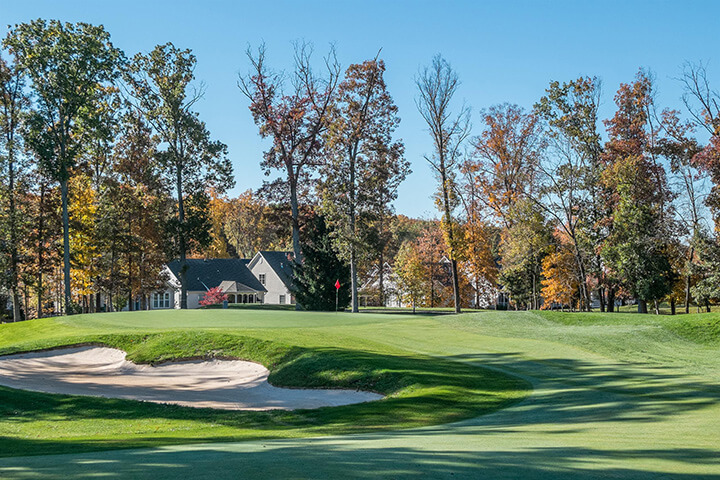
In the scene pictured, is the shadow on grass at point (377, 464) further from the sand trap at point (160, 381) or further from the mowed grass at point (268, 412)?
the sand trap at point (160, 381)

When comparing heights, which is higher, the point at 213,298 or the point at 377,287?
the point at 377,287

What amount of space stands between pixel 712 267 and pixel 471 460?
136ft

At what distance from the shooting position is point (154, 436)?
10.8 m

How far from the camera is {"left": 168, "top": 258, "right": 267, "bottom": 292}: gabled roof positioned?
3066 inches

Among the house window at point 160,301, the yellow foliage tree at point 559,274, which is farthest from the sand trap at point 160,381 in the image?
the house window at point 160,301

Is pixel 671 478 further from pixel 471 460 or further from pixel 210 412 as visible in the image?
pixel 210 412

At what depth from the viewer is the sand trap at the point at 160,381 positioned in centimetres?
1616

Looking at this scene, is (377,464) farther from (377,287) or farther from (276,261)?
(276,261)

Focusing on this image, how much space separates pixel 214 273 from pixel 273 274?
7.69 metres

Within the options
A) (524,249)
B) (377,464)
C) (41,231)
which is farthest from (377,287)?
(377,464)

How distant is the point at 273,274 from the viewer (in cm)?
8294

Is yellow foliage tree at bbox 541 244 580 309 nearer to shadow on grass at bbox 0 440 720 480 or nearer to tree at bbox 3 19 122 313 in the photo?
tree at bbox 3 19 122 313

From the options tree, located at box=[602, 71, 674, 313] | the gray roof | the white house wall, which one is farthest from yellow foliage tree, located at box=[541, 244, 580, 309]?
the white house wall

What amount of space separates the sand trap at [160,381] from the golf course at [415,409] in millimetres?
428
